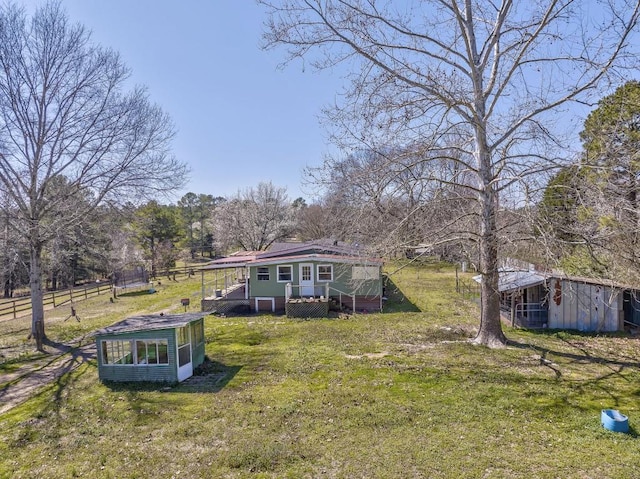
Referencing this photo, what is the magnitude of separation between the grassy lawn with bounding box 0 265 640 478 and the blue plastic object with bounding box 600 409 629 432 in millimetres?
166

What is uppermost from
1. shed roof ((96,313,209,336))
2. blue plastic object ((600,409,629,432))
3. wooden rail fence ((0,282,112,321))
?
shed roof ((96,313,209,336))

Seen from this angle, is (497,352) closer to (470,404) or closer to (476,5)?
(470,404)

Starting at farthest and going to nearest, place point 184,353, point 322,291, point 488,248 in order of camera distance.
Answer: point 322,291, point 488,248, point 184,353

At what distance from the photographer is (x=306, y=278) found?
20.9m

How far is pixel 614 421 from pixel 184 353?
34.0 ft

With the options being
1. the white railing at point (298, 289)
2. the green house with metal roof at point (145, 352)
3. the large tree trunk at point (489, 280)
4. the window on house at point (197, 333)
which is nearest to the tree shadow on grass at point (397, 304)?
the white railing at point (298, 289)

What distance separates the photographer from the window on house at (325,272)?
20.8m

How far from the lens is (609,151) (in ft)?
28.6

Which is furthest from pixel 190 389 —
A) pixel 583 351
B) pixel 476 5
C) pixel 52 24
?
pixel 52 24

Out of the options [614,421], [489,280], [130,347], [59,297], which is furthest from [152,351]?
[59,297]

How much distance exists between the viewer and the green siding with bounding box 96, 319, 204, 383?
35.1 ft

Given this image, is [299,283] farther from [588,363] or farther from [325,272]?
[588,363]

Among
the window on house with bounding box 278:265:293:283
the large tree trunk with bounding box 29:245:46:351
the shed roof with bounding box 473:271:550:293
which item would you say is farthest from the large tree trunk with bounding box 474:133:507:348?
the large tree trunk with bounding box 29:245:46:351

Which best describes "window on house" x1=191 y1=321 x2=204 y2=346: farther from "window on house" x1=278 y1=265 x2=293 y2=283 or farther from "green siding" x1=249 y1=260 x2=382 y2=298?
"window on house" x1=278 y1=265 x2=293 y2=283
